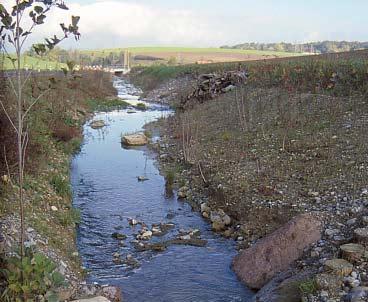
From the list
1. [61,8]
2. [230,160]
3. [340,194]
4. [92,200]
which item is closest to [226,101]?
[230,160]

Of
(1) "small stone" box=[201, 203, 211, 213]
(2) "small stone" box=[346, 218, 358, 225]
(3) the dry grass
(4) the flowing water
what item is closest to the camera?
(4) the flowing water

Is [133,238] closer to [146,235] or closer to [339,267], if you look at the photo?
[146,235]

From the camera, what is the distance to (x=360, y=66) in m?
18.8

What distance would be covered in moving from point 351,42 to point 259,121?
74.3m

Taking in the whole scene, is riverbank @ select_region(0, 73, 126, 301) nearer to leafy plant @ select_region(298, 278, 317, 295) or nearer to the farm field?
leafy plant @ select_region(298, 278, 317, 295)

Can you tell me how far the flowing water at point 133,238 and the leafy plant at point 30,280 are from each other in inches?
87.6

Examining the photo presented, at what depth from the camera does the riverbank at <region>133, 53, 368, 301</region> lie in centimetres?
766

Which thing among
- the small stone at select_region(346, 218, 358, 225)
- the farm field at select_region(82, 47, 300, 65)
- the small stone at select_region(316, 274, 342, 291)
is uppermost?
the farm field at select_region(82, 47, 300, 65)

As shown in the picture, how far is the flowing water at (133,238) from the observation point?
8.43 meters

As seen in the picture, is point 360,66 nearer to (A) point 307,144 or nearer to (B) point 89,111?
(A) point 307,144

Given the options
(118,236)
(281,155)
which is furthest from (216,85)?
(118,236)

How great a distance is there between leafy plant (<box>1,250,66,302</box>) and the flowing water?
2.22 m

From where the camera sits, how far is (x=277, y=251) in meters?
8.63

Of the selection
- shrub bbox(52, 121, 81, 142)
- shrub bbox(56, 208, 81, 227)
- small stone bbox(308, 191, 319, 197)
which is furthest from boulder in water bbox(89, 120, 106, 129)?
small stone bbox(308, 191, 319, 197)
